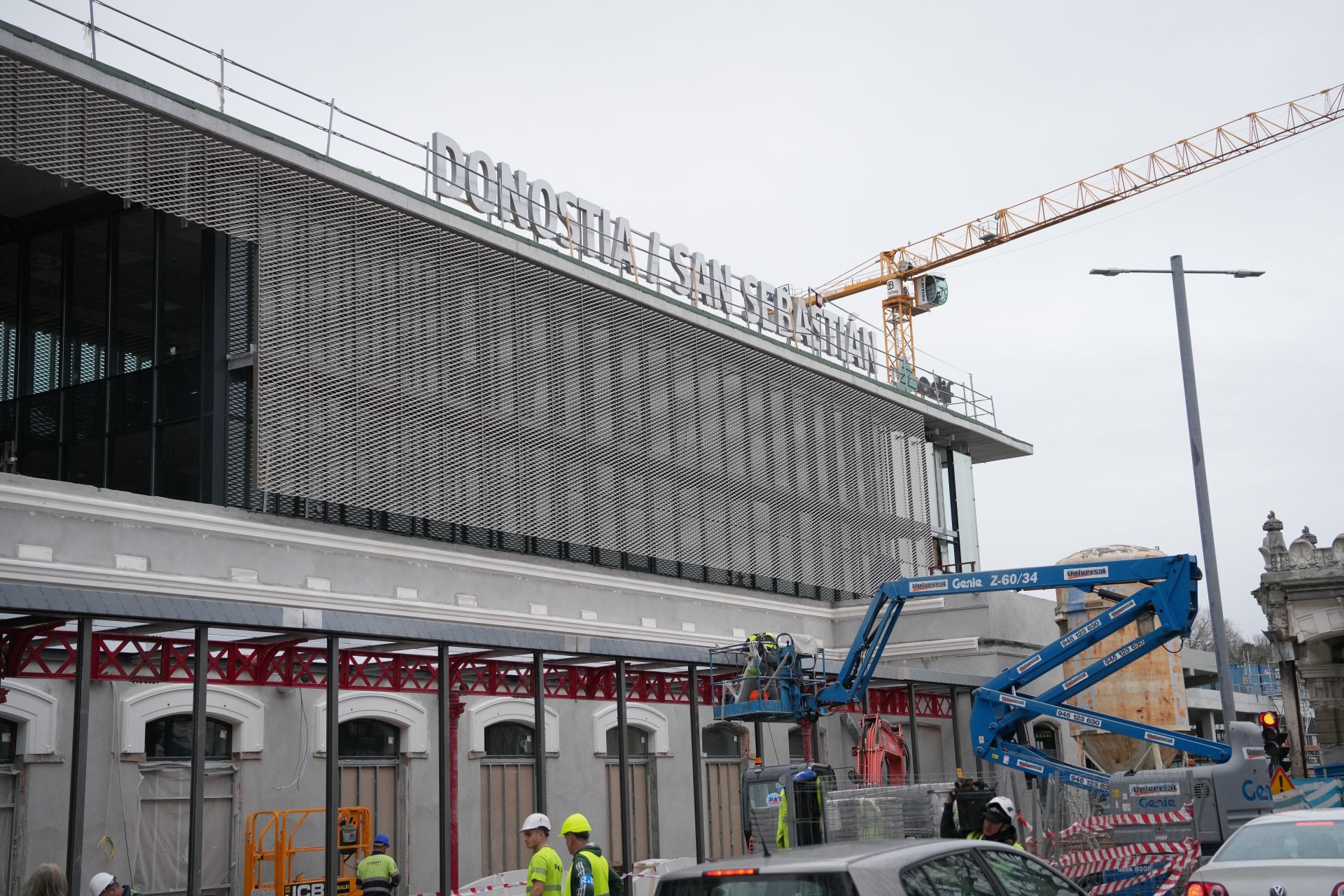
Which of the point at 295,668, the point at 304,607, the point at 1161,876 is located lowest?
the point at 1161,876

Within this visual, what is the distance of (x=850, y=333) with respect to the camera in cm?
4456

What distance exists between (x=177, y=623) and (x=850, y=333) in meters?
30.6

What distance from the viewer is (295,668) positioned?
75.3 feet

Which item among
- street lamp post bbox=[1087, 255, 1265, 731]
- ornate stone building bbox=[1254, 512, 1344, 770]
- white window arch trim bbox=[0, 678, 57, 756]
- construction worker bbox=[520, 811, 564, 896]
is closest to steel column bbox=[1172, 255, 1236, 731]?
street lamp post bbox=[1087, 255, 1265, 731]

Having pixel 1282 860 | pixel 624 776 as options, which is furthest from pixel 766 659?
pixel 1282 860

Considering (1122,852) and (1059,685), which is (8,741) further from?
(1059,685)

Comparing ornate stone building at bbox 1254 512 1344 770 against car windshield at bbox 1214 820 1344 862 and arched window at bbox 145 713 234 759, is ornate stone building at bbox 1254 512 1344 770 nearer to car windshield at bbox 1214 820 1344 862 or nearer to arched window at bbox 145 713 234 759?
arched window at bbox 145 713 234 759

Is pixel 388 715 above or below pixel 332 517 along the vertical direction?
below

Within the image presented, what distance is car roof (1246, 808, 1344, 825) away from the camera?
11570mm

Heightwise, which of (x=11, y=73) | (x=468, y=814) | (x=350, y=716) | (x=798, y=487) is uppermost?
(x=11, y=73)

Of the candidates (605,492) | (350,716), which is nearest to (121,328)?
(350,716)

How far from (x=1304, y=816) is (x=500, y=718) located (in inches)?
735

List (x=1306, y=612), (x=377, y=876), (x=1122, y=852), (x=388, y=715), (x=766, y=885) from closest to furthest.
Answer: (x=766, y=885) < (x=1122, y=852) < (x=377, y=876) < (x=388, y=715) < (x=1306, y=612)

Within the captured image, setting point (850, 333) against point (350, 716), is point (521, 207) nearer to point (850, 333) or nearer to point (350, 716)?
point (350, 716)
